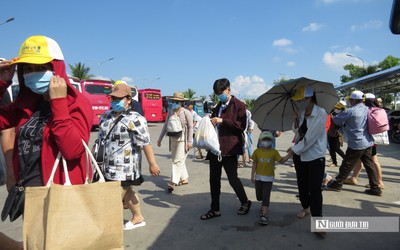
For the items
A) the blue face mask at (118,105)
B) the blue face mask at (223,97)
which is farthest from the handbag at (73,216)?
the blue face mask at (223,97)

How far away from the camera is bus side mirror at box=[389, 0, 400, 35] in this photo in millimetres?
2135

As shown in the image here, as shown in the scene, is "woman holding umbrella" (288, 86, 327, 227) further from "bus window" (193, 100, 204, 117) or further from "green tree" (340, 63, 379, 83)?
"green tree" (340, 63, 379, 83)

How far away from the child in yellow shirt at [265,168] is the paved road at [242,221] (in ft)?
0.96

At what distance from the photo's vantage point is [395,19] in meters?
2.15

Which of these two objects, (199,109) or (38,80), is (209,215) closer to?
(38,80)

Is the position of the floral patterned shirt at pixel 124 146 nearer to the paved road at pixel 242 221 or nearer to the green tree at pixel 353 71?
the paved road at pixel 242 221

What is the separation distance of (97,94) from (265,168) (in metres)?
14.3

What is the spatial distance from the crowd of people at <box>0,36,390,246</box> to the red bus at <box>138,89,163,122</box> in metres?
18.0

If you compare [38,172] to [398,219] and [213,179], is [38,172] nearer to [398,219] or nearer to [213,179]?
[213,179]

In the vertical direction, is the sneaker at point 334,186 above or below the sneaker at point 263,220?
above

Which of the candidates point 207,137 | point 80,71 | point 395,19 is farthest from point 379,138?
point 80,71

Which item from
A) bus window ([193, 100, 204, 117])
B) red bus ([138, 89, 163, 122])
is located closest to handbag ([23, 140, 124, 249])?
red bus ([138, 89, 163, 122])

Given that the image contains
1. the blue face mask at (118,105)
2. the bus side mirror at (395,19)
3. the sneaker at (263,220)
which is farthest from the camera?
the sneaker at (263,220)

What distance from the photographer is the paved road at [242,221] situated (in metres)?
3.23
